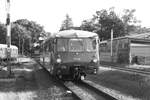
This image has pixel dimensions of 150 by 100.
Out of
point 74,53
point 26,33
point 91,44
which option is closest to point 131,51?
point 91,44

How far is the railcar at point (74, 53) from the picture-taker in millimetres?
13492

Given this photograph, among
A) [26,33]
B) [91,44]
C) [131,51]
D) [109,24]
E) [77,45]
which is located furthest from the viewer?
[26,33]

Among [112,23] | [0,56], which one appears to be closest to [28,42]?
Answer: [112,23]

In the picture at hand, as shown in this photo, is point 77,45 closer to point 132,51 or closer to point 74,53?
point 74,53

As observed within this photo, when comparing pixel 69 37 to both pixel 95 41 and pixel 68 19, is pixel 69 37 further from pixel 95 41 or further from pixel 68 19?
pixel 68 19

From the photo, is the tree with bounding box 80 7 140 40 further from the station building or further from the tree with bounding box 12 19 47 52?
the station building

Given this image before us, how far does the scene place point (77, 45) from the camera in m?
14.0

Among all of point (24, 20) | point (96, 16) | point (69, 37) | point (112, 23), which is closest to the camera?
point (69, 37)

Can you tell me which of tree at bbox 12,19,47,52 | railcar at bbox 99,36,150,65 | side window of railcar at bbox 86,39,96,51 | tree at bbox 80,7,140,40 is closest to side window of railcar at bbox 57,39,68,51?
side window of railcar at bbox 86,39,96,51

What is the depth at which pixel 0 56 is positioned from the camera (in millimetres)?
36812

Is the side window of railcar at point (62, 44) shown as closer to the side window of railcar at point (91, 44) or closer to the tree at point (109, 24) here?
the side window of railcar at point (91, 44)

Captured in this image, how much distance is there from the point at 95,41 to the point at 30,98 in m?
5.76

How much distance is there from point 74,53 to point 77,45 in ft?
1.71

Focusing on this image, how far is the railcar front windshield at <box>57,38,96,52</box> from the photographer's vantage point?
13722 millimetres
